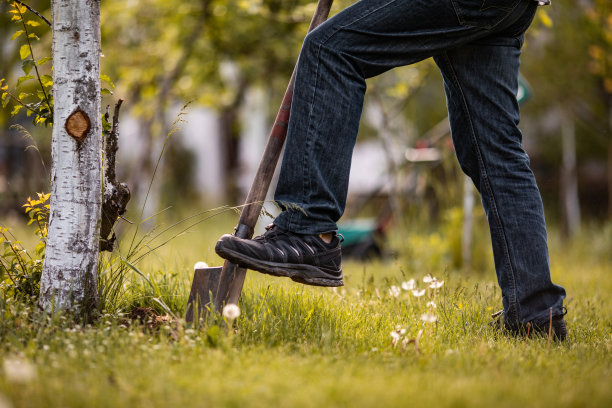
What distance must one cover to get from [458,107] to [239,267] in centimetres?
105

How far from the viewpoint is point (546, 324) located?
205cm

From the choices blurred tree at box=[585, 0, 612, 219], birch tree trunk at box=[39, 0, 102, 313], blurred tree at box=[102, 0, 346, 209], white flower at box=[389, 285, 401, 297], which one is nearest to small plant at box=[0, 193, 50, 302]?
birch tree trunk at box=[39, 0, 102, 313]

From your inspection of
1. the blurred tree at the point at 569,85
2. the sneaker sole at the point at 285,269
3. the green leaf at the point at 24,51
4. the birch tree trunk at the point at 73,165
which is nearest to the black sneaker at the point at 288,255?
the sneaker sole at the point at 285,269

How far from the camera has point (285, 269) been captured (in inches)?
73.0

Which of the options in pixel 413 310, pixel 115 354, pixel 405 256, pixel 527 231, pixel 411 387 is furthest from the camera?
pixel 405 256

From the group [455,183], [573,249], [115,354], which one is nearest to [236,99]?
[455,183]

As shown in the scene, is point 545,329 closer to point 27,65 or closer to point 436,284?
point 436,284

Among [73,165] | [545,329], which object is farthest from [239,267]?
[545,329]

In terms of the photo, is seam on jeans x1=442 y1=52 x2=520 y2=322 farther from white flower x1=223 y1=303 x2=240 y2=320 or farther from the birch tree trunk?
the birch tree trunk

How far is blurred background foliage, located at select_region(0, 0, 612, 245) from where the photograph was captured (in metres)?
5.45

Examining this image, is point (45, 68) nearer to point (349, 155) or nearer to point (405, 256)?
point (405, 256)

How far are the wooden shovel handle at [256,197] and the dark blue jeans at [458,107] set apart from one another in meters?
0.11

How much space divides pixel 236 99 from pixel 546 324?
7.09 metres

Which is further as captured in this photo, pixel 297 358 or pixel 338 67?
pixel 338 67
